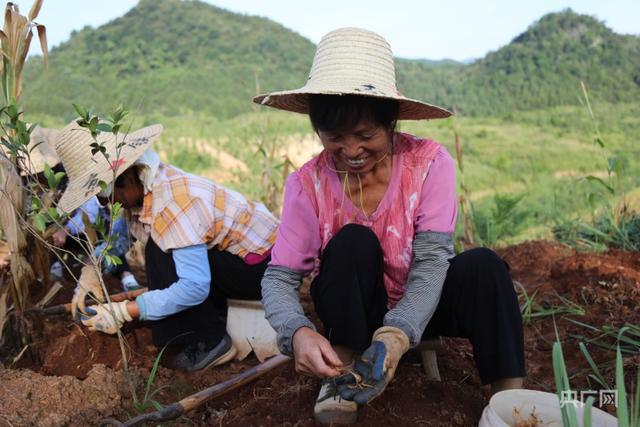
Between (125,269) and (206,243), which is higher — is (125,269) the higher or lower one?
the lower one

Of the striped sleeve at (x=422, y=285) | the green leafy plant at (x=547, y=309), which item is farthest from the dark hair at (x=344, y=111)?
the green leafy plant at (x=547, y=309)

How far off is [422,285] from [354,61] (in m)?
0.57

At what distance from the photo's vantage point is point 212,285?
234 cm

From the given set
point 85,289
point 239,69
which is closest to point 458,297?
point 85,289

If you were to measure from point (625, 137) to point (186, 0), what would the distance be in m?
26.8

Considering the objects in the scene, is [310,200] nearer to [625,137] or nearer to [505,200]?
[505,200]

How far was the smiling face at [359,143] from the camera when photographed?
147 centimetres

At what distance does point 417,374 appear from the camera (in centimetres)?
170

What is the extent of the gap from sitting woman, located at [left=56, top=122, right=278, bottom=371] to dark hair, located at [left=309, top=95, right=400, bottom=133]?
30.2 inches

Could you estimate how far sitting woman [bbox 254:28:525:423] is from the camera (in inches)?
56.2

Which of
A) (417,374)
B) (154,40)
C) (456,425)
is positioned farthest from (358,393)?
(154,40)

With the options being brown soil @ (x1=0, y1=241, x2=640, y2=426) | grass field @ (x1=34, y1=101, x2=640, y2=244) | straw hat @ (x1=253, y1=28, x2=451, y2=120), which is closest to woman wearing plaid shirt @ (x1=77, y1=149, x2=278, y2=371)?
brown soil @ (x1=0, y1=241, x2=640, y2=426)

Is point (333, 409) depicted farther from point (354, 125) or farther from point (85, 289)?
point (85, 289)

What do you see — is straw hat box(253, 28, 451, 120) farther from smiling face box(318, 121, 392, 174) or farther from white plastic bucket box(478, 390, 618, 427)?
white plastic bucket box(478, 390, 618, 427)
